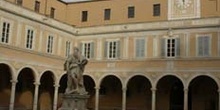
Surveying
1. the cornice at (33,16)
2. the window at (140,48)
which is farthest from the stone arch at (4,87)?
the window at (140,48)

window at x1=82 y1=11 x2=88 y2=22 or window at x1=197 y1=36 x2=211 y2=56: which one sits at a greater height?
window at x1=82 y1=11 x2=88 y2=22

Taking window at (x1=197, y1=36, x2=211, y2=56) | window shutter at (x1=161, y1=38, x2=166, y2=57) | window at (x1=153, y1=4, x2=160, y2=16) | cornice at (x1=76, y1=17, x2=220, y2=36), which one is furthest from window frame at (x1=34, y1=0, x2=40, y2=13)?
window at (x1=197, y1=36, x2=211, y2=56)

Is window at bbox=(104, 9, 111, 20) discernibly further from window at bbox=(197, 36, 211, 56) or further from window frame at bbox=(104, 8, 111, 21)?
window at bbox=(197, 36, 211, 56)

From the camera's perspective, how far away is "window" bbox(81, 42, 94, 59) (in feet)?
112

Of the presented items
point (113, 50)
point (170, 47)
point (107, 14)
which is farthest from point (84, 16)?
point (170, 47)

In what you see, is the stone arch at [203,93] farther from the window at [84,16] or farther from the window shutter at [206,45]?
the window at [84,16]

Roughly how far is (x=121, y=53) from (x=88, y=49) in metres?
3.50

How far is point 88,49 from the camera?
34.5 metres

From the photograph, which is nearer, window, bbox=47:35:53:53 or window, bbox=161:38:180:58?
window, bbox=161:38:180:58

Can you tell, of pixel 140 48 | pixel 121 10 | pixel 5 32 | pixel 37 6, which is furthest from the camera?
pixel 121 10

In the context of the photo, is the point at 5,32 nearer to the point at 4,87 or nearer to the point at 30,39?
the point at 30,39

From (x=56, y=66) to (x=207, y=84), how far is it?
13.1 m

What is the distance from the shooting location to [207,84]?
31.9 m

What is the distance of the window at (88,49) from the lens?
112 ft
